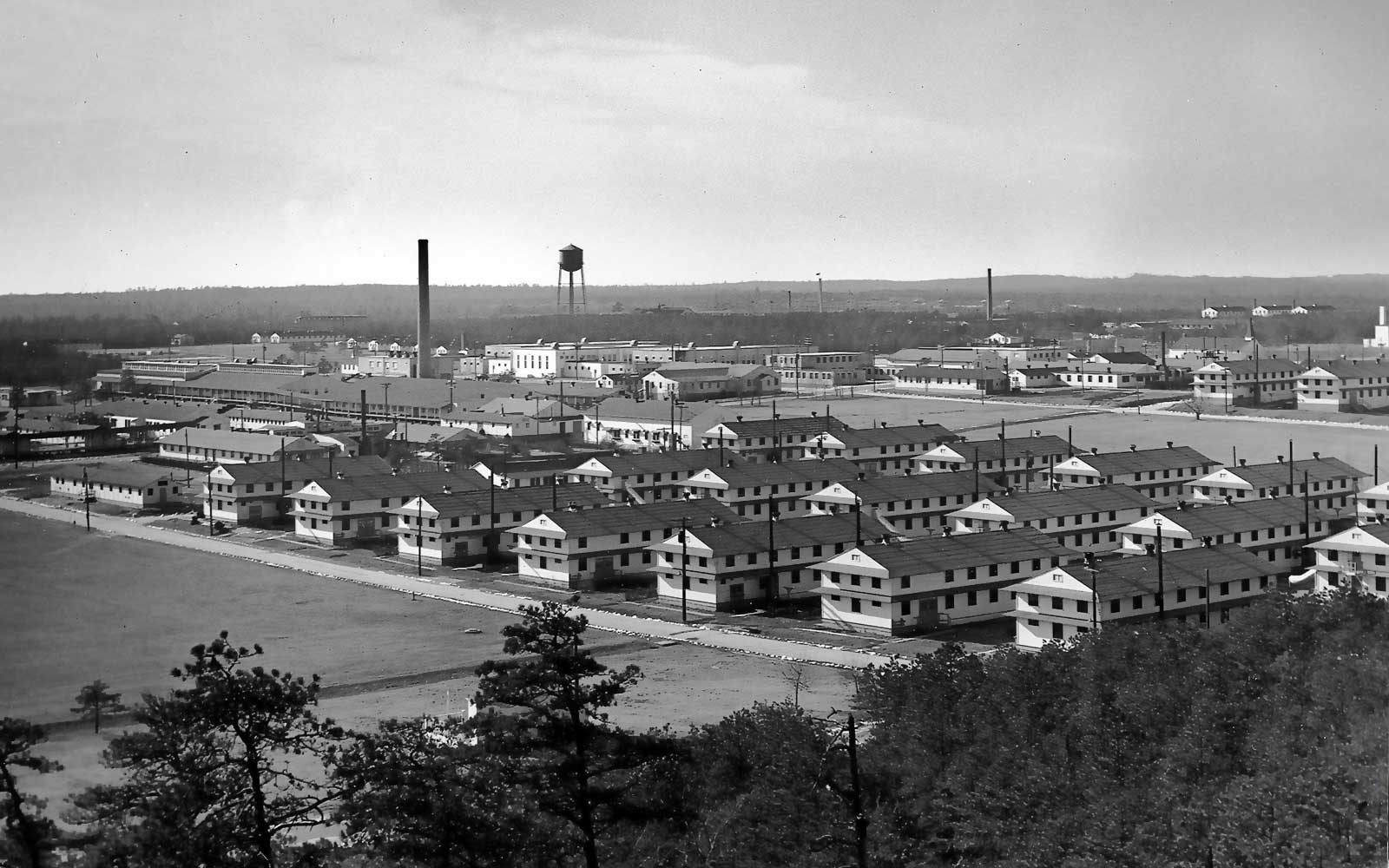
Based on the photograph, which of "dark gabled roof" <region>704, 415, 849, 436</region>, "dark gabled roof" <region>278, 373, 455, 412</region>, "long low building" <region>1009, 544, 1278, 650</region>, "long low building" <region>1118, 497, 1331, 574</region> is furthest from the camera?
"dark gabled roof" <region>278, 373, 455, 412</region>

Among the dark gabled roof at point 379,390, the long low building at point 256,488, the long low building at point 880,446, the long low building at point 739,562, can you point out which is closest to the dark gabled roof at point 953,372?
the dark gabled roof at point 379,390

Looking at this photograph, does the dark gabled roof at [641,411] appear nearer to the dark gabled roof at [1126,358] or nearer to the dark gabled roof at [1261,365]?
the dark gabled roof at [1261,365]

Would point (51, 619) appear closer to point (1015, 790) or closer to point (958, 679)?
point (958, 679)

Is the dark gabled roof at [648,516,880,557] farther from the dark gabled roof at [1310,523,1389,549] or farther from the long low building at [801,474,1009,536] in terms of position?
the dark gabled roof at [1310,523,1389,549]

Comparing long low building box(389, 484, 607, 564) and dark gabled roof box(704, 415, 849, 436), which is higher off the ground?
dark gabled roof box(704, 415, 849, 436)

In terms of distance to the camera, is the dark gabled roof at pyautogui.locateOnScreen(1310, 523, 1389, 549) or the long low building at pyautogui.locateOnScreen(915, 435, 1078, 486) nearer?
the dark gabled roof at pyautogui.locateOnScreen(1310, 523, 1389, 549)

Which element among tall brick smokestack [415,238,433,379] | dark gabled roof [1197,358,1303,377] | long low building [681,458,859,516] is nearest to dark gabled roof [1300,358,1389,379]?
dark gabled roof [1197,358,1303,377]

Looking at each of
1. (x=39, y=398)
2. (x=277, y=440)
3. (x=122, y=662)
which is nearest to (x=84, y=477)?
(x=277, y=440)

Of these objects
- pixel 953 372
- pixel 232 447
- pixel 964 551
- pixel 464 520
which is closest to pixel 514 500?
pixel 464 520
